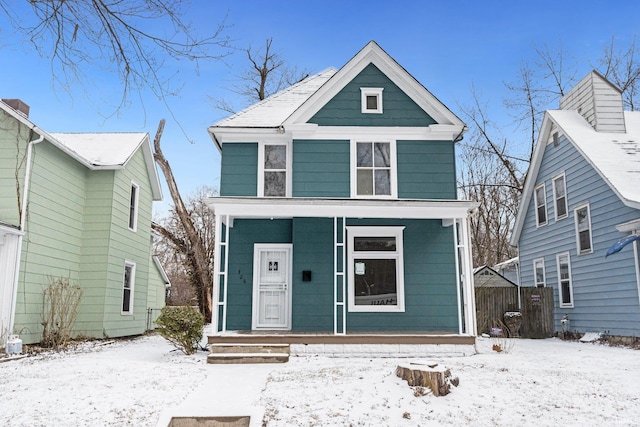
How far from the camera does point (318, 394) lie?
6.17 meters

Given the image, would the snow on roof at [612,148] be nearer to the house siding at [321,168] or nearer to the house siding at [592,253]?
the house siding at [592,253]

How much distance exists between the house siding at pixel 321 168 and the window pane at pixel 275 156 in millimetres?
399

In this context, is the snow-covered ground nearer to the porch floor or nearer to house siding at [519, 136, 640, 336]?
the porch floor

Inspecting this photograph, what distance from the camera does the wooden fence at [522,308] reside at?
1467 cm

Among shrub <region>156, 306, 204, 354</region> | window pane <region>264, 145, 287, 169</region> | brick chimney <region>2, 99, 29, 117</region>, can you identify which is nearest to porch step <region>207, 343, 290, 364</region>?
shrub <region>156, 306, 204, 354</region>

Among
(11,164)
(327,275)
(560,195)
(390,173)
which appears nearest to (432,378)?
(327,275)

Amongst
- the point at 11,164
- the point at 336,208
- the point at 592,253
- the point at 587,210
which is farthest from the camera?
the point at 587,210

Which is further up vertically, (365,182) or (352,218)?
(365,182)

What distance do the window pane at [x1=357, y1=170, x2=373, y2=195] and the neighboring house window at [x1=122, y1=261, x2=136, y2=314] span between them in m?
7.23

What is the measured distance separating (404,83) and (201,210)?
60.4 ft

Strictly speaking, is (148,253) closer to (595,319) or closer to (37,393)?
(37,393)

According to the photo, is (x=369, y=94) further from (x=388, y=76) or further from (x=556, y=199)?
(x=556, y=199)

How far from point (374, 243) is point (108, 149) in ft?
27.2

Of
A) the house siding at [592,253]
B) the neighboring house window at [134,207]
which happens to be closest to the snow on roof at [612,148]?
the house siding at [592,253]
